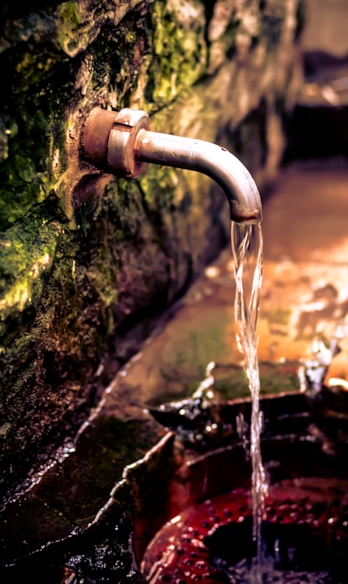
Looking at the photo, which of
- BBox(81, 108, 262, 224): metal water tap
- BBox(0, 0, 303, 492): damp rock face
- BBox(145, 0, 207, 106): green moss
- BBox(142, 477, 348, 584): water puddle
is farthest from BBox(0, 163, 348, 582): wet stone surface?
BBox(145, 0, 207, 106): green moss

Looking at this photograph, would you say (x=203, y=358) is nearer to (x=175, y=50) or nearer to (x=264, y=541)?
(x=264, y=541)

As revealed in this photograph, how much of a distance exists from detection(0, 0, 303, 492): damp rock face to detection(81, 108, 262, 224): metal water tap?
0.09 m

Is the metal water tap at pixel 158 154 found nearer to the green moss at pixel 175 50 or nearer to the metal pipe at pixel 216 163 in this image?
the metal pipe at pixel 216 163

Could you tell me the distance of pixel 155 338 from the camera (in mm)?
2920

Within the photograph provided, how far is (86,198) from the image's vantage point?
2.19 meters

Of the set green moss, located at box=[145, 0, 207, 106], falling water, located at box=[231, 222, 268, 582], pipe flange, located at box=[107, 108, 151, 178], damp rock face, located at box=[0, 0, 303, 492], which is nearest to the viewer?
damp rock face, located at box=[0, 0, 303, 492]

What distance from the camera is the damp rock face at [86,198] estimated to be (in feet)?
5.82

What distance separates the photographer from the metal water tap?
1.82 m

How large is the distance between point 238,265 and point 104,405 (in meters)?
0.78

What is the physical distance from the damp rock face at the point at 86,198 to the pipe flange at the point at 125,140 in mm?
148

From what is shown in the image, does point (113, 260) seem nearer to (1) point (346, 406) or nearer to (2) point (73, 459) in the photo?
(2) point (73, 459)

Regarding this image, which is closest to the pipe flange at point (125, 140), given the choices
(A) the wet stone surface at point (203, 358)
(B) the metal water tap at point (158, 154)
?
(B) the metal water tap at point (158, 154)

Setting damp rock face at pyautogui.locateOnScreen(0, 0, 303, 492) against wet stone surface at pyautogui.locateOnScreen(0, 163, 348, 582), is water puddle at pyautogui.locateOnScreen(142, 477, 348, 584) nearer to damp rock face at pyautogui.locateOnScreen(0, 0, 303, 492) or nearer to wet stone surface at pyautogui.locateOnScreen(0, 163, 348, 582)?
wet stone surface at pyautogui.locateOnScreen(0, 163, 348, 582)

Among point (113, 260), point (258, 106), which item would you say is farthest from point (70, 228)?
point (258, 106)
